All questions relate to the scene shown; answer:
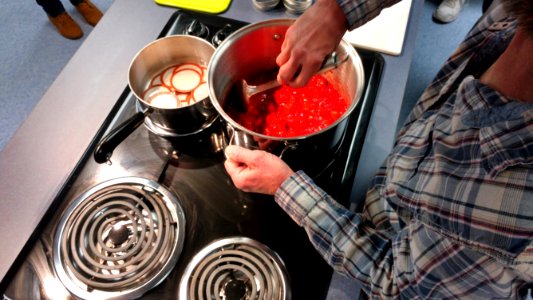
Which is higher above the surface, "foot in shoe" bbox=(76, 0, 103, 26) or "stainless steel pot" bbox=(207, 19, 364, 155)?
"stainless steel pot" bbox=(207, 19, 364, 155)

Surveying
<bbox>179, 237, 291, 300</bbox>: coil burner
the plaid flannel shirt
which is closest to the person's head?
the plaid flannel shirt

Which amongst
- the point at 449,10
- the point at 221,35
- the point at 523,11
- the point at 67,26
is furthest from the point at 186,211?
the point at 449,10

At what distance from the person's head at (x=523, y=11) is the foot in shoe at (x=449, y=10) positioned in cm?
200

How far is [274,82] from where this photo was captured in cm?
87

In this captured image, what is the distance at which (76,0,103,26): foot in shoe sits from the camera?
7.14 ft

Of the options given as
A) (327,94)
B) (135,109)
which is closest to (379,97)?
(327,94)

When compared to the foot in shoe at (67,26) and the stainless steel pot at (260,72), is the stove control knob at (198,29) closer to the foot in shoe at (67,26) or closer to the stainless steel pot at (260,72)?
the stainless steel pot at (260,72)

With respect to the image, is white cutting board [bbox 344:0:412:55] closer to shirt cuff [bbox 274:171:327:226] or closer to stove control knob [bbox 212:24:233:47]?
stove control knob [bbox 212:24:233:47]

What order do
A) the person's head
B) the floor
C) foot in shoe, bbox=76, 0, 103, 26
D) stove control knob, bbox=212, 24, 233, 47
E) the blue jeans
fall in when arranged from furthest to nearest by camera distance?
foot in shoe, bbox=76, 0, 103, 26 < the blue jeans < the floor < stove control knob, bbox=212, 24, 233, 47 < the person's head

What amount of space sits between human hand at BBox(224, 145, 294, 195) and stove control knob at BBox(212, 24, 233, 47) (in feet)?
1.31

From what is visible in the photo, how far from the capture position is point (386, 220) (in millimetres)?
753

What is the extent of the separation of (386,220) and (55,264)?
69cm

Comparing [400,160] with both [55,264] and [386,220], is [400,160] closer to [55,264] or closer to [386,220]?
[386,220]

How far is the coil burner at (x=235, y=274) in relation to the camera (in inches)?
27.9
